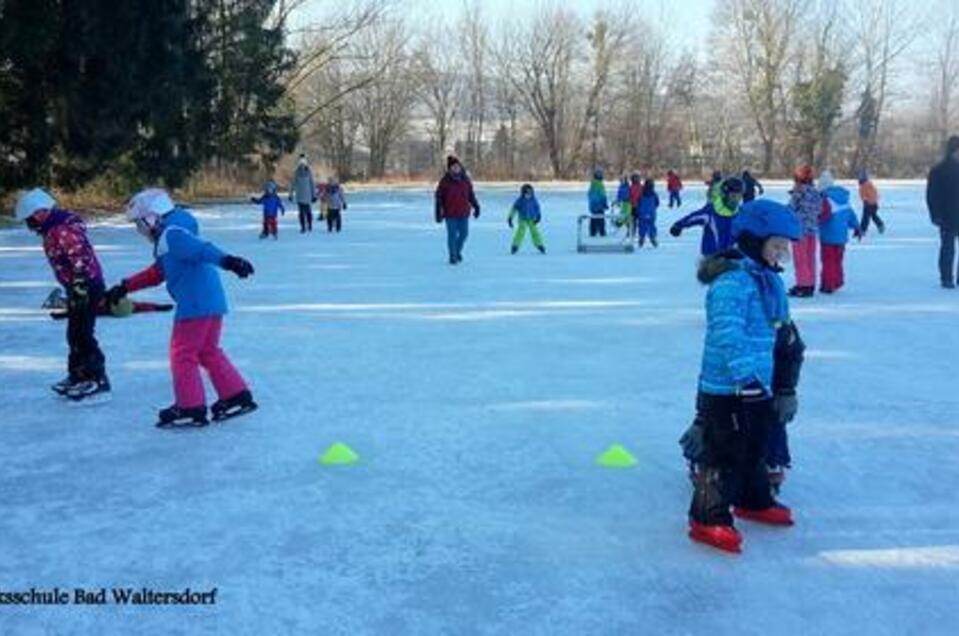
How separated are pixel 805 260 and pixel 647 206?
786 cm

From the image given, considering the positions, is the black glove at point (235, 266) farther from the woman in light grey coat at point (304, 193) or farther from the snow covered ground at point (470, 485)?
the woman in light grey coat at point (304, 193)

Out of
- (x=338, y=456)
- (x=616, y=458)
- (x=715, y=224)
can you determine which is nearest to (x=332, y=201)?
(x=715, y=224)

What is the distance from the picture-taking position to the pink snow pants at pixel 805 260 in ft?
36.9

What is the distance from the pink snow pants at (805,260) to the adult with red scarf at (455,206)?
5444mm

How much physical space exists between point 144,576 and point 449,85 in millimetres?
64891

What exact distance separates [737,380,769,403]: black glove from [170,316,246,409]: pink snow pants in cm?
318

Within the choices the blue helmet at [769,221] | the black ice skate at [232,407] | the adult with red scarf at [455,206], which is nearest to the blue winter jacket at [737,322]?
the blue helmet at [769,221]

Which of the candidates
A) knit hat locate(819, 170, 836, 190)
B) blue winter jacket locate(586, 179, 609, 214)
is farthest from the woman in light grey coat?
knit hat locate(819, 170, 836, 190)

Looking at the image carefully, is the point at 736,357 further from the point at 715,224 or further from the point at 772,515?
the point at 715,224

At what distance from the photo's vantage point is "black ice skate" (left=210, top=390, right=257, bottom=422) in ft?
20.0

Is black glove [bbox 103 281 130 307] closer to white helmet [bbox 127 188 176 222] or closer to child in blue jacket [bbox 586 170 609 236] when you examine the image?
white helmet [bbox 127 188 176 222]

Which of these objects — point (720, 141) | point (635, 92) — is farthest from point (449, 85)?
point (720, 141)

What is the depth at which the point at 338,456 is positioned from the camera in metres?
5.30

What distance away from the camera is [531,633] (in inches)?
133
